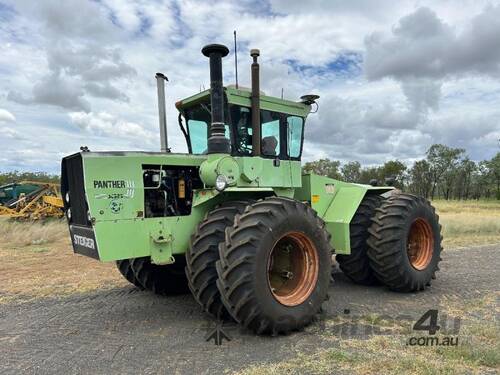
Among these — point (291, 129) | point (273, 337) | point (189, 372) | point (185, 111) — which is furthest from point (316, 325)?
point (185, 111)

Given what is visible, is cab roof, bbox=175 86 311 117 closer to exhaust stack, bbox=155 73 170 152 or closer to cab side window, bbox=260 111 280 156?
cab side window, bbox=260 111 280 156

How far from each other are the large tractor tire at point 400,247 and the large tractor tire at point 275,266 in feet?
5.18

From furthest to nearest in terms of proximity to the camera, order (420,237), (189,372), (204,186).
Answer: (420,237)
(204,186)
(189,372)

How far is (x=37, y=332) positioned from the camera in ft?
17.6

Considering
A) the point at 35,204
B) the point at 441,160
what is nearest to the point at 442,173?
the point at 441,160

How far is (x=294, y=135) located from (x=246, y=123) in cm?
103

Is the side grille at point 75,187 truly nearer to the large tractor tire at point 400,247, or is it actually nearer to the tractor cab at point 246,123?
the tractor cab at point 246,123

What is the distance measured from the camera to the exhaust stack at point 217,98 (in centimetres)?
553

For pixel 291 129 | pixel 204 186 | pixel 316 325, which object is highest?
pixel 291 129

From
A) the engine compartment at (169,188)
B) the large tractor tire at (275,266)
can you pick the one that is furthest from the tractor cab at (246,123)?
the large tractor tire at (275,266)

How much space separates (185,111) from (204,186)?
1728 mm

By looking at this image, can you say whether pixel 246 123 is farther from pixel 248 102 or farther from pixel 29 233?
pixel 29 233

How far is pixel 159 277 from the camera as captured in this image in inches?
267

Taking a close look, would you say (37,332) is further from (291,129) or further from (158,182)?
(291,129)
